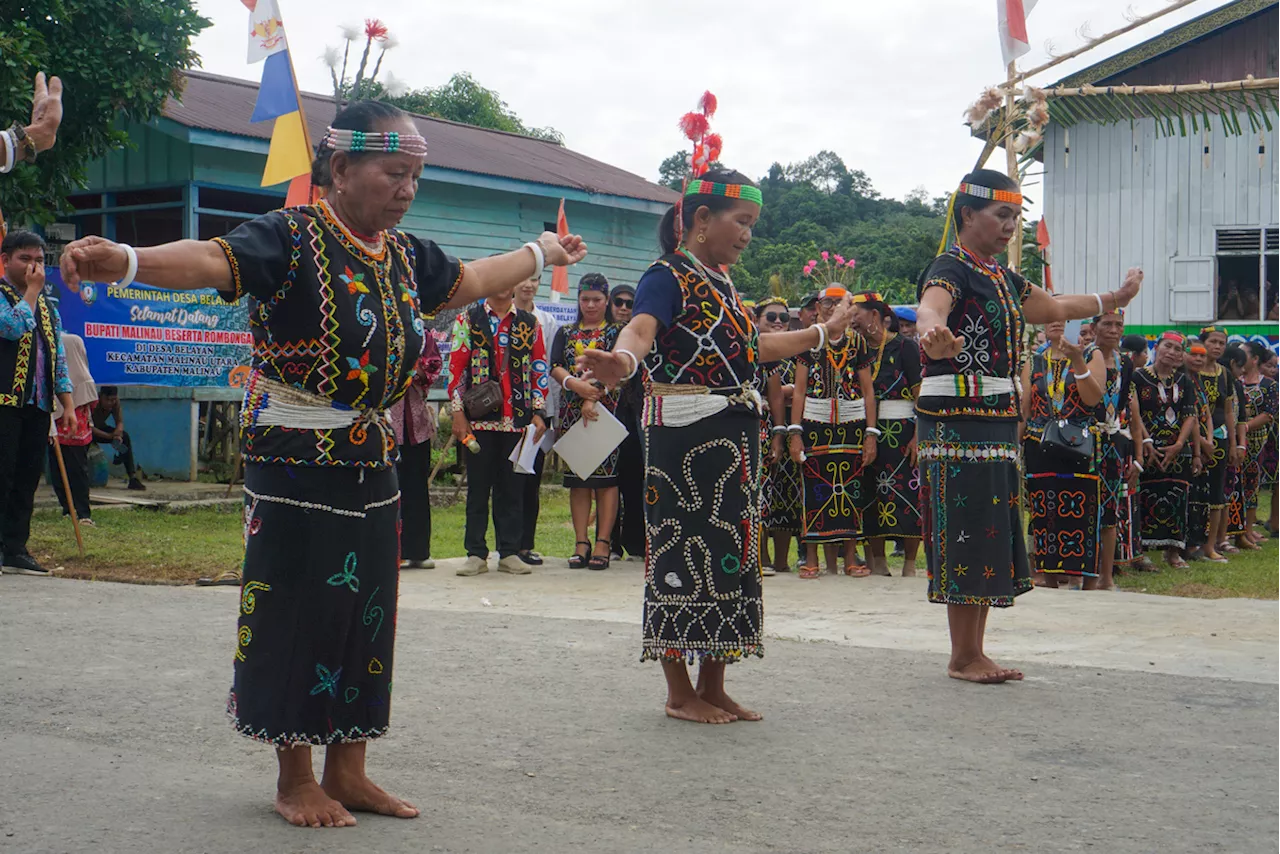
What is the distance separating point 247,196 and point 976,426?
14.8m

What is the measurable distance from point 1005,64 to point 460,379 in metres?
4.89

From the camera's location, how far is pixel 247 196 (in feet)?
62.0

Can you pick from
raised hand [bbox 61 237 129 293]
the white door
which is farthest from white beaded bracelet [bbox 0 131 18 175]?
the white door

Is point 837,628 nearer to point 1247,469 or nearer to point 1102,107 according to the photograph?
point 1102,107

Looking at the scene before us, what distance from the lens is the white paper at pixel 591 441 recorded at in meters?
8.09

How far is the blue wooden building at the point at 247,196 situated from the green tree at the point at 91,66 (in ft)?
4.87

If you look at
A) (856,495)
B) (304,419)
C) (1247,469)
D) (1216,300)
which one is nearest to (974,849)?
(304,419)

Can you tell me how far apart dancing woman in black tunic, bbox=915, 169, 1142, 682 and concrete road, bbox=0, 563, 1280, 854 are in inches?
14.9

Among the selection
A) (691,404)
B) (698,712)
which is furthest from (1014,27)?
(698,712)

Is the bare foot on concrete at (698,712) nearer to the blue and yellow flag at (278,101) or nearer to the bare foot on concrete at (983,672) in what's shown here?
the bare foot on concrete at (983,672)

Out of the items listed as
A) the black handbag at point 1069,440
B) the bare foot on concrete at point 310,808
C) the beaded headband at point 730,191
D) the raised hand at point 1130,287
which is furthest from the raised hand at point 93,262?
the black handbag at point 1069,440

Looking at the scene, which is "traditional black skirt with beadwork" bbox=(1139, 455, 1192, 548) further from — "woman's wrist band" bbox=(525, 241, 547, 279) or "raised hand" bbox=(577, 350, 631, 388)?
"woman's wrist band" bbox=(525, 241, 547, 279)

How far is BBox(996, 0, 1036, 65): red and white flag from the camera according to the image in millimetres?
10703

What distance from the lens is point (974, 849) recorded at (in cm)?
364
